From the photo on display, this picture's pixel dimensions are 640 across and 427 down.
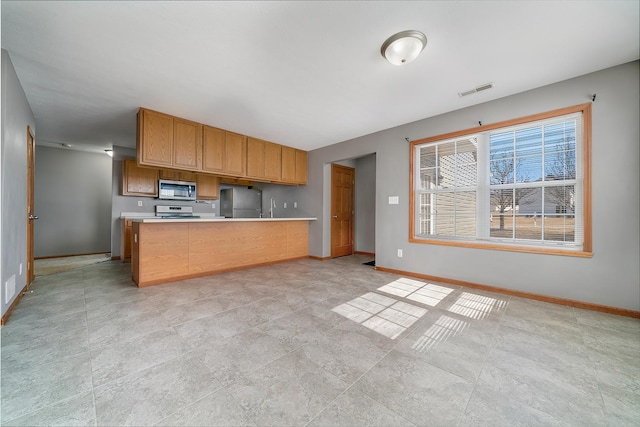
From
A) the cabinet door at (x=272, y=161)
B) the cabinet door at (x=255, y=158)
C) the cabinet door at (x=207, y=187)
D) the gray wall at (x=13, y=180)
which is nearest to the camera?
the gray wall at (x=13, y=180)

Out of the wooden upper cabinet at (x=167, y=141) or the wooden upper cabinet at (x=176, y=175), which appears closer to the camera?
the wooden upper cabinet at (x=167, y=141)

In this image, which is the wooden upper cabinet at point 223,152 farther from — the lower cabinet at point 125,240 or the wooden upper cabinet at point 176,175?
the lower cabinet at point 125,240

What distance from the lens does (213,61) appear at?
2.35 metres

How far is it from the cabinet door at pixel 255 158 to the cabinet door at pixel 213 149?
53 centimetres

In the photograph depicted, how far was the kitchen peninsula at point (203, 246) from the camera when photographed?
3.37m

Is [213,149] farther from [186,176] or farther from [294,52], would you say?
[294,52]

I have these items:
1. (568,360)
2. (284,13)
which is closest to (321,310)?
(568,360)

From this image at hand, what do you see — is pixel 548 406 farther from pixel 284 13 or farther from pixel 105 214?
pixel 105 214

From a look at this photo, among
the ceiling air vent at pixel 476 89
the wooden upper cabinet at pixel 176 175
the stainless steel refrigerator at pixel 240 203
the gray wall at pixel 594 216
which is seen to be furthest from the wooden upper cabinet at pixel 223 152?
the ceiling air vent at pixel 476 89

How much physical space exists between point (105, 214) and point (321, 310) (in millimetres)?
6911

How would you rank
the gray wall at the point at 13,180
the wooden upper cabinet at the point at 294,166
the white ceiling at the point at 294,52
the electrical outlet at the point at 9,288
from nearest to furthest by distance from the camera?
1. the white ceiling at the point at 294,52
2. the gray wall at the point at 13,180
3. the electrical outlet at the point at 9,288
4. the wooden upper cabinet at the point at 294,166

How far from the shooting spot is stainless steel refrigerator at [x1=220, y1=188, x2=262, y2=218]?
248 inches

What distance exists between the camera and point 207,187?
6.04 m

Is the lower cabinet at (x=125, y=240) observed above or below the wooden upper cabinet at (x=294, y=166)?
below
